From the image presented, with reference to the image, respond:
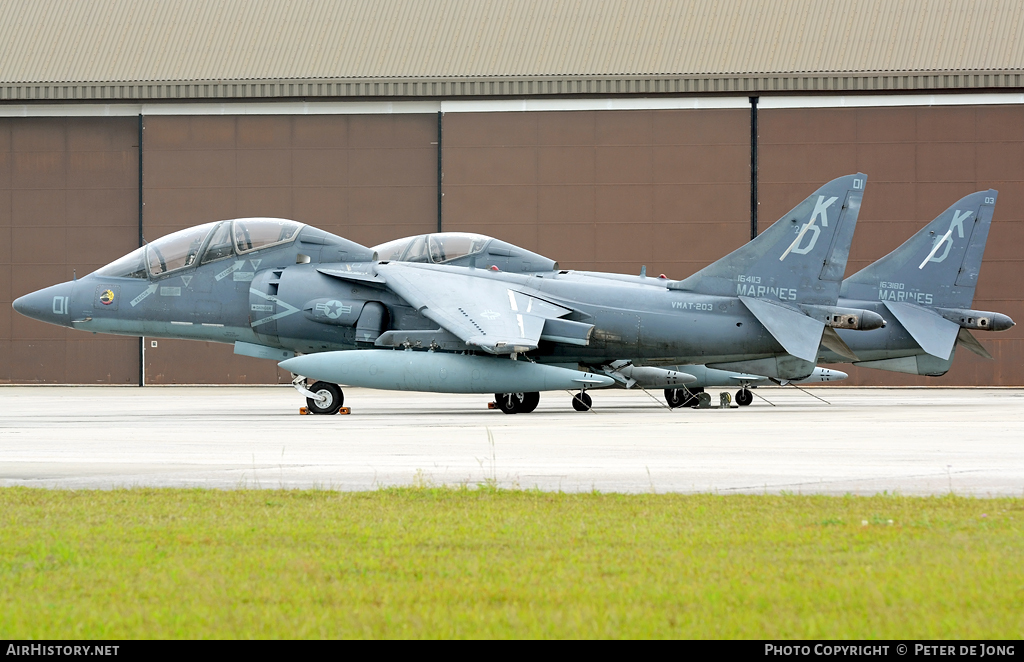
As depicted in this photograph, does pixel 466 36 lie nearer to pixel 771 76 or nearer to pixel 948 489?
pixel 771 76

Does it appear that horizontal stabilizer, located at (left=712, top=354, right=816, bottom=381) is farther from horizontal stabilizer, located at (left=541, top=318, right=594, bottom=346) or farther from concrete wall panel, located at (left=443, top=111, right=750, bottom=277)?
concrete wall panel, located at (left=443, top=111, right=750, bottom=277)

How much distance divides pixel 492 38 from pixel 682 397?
18964 millimetres

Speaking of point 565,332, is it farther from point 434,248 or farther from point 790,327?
point 790,327

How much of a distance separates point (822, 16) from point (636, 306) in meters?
21.1

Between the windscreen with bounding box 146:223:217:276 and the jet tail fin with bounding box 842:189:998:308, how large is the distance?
43.2 ft

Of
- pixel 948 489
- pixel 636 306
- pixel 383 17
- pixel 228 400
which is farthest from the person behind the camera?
pixel 383 17

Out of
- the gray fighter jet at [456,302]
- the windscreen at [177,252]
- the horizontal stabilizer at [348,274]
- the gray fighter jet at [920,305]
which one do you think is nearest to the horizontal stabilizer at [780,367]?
the gray fighter jet at [456,302]

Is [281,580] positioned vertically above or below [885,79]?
below

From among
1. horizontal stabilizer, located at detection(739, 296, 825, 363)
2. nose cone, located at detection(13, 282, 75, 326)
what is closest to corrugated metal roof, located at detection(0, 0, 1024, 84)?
nose cone, located at detection(13, 282, 75, 326)

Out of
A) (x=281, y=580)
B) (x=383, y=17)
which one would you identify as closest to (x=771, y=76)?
(x=383, y=17)

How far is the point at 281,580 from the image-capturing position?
16.3ft

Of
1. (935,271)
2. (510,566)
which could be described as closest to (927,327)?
(935,271)
